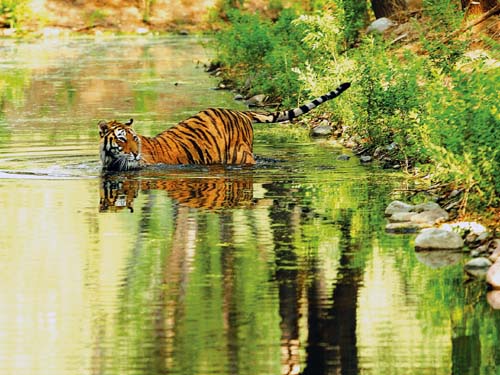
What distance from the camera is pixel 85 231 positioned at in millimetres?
10156

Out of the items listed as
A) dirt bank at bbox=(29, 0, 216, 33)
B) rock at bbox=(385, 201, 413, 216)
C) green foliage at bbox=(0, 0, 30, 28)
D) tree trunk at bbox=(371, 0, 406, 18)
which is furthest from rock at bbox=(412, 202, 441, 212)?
dirt bank at bbox=(29, 0, 216, 33)

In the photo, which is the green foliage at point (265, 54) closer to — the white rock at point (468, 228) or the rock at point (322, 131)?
the rock at point (322, 131)

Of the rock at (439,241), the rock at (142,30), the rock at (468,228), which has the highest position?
the rock at (142,30)

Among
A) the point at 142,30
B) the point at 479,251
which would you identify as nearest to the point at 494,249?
the point at 479,251

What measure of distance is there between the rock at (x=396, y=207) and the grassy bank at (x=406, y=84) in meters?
0.31

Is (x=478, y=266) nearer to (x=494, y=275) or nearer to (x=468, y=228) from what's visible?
→ (x=494, y=275)

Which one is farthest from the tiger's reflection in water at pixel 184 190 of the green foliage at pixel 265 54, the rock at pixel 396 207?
the green foliage at pixel 265 54

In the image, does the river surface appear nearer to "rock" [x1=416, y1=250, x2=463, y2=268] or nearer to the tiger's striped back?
"rock" [x1=416, y1=250, x2=463, y2=268]

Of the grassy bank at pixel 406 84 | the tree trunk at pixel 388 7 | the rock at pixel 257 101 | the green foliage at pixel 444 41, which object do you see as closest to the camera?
the grassy bank at pixel 406 84

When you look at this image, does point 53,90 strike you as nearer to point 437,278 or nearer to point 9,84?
point 9,84

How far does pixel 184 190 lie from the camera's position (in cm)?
1227

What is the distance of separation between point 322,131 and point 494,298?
946 centimetres

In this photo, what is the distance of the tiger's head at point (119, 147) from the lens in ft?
43.7

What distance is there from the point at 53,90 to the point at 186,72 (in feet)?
17.7
